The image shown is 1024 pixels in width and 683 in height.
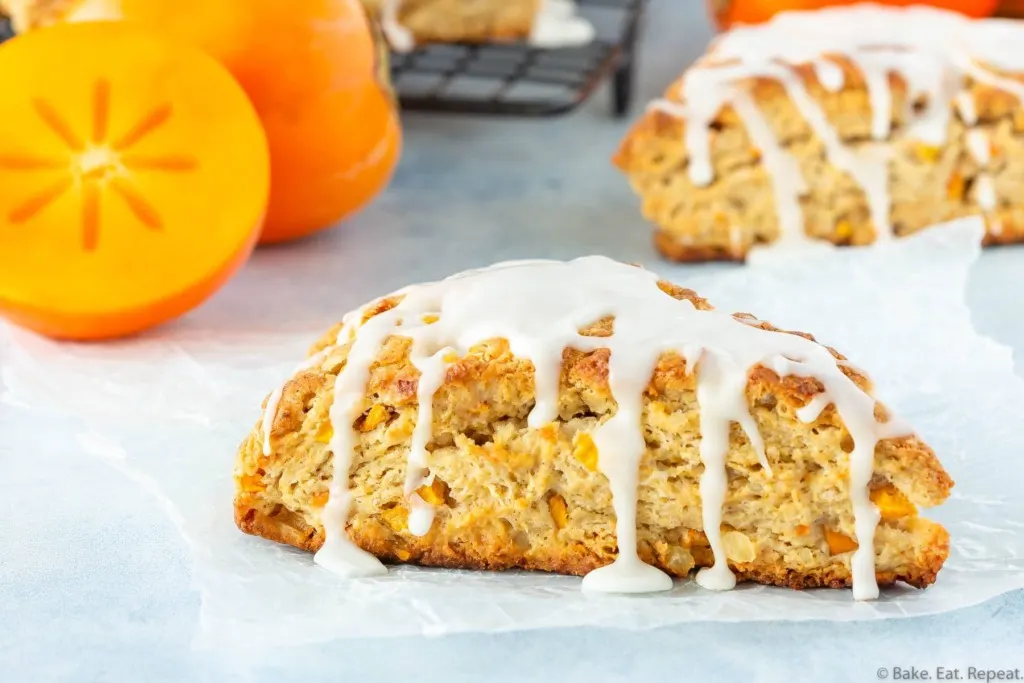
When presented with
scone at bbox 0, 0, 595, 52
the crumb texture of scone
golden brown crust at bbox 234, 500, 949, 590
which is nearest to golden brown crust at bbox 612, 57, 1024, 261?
scone at bbox 0, 0, 595, 52

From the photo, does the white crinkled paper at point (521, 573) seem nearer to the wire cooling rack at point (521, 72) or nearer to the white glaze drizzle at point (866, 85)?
the white glaze drizzle at point (866, 85)

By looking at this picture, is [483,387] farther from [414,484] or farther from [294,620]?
[294,620]

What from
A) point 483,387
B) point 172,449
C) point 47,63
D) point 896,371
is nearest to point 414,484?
point 483,387

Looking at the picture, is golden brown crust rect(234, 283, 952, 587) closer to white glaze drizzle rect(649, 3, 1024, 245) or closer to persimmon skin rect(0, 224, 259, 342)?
persimmon skin rect(0, 224, 259, 342)

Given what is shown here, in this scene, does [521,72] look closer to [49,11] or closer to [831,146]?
[831,146]

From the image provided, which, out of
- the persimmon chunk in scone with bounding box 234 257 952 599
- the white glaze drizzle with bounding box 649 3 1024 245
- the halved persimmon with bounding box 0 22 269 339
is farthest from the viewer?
the white glaze drizzle with bounding box 649 3 1024 245

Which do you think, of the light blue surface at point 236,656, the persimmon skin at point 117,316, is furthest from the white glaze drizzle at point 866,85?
the persimmon skin at point 117,316

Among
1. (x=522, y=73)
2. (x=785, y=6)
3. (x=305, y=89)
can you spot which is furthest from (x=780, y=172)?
(x=305, y=89)
